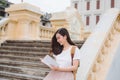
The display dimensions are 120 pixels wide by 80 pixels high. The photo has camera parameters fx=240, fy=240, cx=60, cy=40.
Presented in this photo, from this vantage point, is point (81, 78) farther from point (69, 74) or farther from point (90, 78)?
point (69, 74)

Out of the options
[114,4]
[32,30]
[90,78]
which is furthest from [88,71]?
[114,4]

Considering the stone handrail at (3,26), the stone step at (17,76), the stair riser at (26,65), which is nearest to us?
the stone step at (17,76)

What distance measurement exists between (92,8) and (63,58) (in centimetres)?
3840

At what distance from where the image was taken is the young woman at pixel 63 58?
2.92 meters

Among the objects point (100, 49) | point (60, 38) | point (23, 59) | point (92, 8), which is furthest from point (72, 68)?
point (92, 8)

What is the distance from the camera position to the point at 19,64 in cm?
612

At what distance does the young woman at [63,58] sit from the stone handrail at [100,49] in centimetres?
65

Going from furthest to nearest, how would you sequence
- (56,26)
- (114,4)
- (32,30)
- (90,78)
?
1. (114,4)
2. (56,26)
3. (32,30)
4. (90,78)

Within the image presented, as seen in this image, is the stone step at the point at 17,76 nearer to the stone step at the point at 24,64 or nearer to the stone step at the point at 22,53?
the stone step at the point at 24,64

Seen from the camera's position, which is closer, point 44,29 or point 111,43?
point 111,43

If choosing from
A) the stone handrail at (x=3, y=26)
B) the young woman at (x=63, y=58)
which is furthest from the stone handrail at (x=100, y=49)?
the stone handrail at (x=3, y=26)

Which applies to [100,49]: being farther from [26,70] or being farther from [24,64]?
[24,64]

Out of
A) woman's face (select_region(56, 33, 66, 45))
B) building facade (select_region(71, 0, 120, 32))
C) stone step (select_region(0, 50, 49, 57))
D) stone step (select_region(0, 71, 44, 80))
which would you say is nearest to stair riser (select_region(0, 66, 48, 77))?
stone step (select_region(0, 71, 44, 80))

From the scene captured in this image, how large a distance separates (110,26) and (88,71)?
169 centimetres
